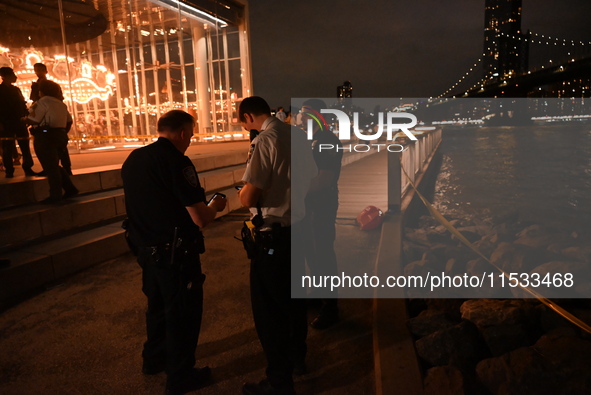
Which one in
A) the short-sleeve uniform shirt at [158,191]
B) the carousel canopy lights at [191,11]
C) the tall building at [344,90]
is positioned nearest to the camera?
the short-sleeve uniform shirt at [158,191]

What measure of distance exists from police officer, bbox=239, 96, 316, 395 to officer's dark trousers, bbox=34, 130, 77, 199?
3902 millimetres

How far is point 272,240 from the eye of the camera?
8.16 feet

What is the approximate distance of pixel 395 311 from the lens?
363cm

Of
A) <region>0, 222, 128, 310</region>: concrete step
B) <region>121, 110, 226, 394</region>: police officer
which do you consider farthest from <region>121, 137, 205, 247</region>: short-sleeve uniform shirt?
<region>0, 222, 128, 310</region>: concrete step

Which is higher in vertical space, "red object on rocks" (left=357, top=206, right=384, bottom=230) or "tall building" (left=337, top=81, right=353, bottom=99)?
"tall building" (left=337, top=81, right=353, bottom=99)

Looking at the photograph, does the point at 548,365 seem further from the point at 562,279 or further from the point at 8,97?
the point at 8,97

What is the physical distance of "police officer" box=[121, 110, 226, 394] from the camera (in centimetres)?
248

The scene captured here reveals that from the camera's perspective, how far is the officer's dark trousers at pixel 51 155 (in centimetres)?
526

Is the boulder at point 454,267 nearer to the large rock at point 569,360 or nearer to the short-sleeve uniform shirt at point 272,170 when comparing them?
the large rock at point 569,360

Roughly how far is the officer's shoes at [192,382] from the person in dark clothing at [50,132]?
3848 mm

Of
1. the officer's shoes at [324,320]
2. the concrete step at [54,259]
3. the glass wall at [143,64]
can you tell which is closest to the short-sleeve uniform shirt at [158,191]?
the officer's shoes at [324,320]

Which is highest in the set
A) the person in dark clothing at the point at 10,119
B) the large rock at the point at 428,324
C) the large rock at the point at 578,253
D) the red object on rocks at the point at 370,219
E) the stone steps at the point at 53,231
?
the person in dark clothing at the point at 10,119

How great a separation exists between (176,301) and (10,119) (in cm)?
528

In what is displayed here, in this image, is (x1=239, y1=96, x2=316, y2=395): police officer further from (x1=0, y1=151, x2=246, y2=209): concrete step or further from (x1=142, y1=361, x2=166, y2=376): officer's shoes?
(x1=0, y1=151, x2=246, y2=209): concrete step
